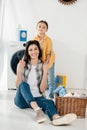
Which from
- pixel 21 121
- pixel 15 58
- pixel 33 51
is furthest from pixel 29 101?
pixel 15 58

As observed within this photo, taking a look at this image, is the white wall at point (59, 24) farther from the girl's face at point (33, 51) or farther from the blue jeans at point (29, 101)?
the blue jeans at point (29, 101)

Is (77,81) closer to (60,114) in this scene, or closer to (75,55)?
(75,55)

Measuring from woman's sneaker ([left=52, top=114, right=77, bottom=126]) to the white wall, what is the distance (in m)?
2.04

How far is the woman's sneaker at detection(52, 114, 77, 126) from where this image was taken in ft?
8.11

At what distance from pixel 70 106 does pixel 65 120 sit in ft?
1.17

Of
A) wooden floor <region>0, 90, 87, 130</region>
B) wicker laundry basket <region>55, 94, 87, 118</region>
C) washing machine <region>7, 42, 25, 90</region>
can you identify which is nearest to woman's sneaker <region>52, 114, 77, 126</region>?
wooden floor <region>0, 90, 87, 130</region>

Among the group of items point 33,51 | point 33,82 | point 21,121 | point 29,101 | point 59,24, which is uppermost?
point 59,24

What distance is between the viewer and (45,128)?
245cm

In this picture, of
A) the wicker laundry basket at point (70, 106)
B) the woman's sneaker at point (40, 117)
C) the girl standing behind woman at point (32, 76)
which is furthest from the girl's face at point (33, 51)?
the woman's sneaker at point (40, 117)

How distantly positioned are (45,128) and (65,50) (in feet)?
7.20

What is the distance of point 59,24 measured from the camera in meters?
4.39

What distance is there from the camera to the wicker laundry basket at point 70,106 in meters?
2.79

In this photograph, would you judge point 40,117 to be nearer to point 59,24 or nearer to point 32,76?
point 32,76

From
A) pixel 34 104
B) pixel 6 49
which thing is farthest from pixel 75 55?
pixel 34 104
